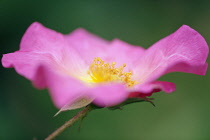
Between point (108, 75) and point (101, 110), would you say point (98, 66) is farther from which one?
point (101, 110)

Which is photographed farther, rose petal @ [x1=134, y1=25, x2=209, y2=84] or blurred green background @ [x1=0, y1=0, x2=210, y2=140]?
blurred green background @ [x1=0, y1=0, x2=210, y2=140]

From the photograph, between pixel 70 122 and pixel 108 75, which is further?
pixel 108 75

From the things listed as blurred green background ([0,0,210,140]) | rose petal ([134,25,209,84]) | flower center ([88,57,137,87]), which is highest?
rose petal ([134,25,209,84])

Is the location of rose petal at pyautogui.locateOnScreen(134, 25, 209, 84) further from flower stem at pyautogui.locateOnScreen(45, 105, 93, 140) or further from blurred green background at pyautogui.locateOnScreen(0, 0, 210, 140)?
blurred green background at pyautogui.locateOnScreen(0, 0, 210, 140)

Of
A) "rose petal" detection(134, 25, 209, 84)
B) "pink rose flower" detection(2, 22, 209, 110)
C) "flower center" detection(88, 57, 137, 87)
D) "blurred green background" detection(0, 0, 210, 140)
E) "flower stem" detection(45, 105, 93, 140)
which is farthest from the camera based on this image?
"blurred green background" detection(0, 0, 210, 140)

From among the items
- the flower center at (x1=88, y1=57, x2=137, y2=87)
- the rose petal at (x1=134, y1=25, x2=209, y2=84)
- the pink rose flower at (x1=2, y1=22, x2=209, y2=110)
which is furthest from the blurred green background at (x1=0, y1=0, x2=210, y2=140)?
the rose petal at (x1=134, y1=25, x2=209, y2=84)

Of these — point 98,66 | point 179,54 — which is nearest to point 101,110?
point 98,66

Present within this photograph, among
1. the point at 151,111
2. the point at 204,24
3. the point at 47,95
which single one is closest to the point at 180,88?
the point at 151,111
